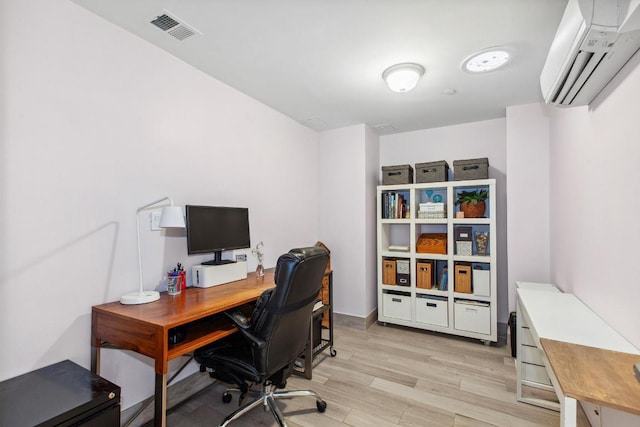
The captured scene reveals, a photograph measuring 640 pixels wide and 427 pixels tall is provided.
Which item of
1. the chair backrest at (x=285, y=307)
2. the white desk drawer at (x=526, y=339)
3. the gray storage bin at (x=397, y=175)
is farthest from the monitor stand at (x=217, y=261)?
the white desk drawer at (x=526, y=339)

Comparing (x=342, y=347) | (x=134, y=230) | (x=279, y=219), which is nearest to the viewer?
(x=134, y=230)

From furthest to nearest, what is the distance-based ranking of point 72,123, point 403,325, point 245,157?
point 403,325, point 245,157, point 72,123

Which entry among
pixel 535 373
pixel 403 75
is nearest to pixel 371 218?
pixel 403 75

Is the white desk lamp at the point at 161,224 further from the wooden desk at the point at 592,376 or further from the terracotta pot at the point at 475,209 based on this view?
the terracotta pot at the point at 475,209

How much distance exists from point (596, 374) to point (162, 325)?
1.75 meters

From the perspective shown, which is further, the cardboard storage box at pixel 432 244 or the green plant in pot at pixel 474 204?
the cardboard storage box at pixel 432 244

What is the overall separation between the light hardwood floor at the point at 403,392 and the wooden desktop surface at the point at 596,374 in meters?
1.01

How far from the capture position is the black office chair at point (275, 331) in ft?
5.18

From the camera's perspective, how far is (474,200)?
3.16 meters

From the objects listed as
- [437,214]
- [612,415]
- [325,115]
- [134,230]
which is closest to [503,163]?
[437,214]

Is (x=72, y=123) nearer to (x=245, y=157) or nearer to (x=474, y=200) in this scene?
(x=245, y=157)

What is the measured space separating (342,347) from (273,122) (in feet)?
8.17

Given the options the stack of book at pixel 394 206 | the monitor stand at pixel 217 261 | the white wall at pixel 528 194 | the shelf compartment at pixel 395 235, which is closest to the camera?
the monitor stand at pixel 217 261

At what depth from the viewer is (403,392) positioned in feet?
Result: 7.25
